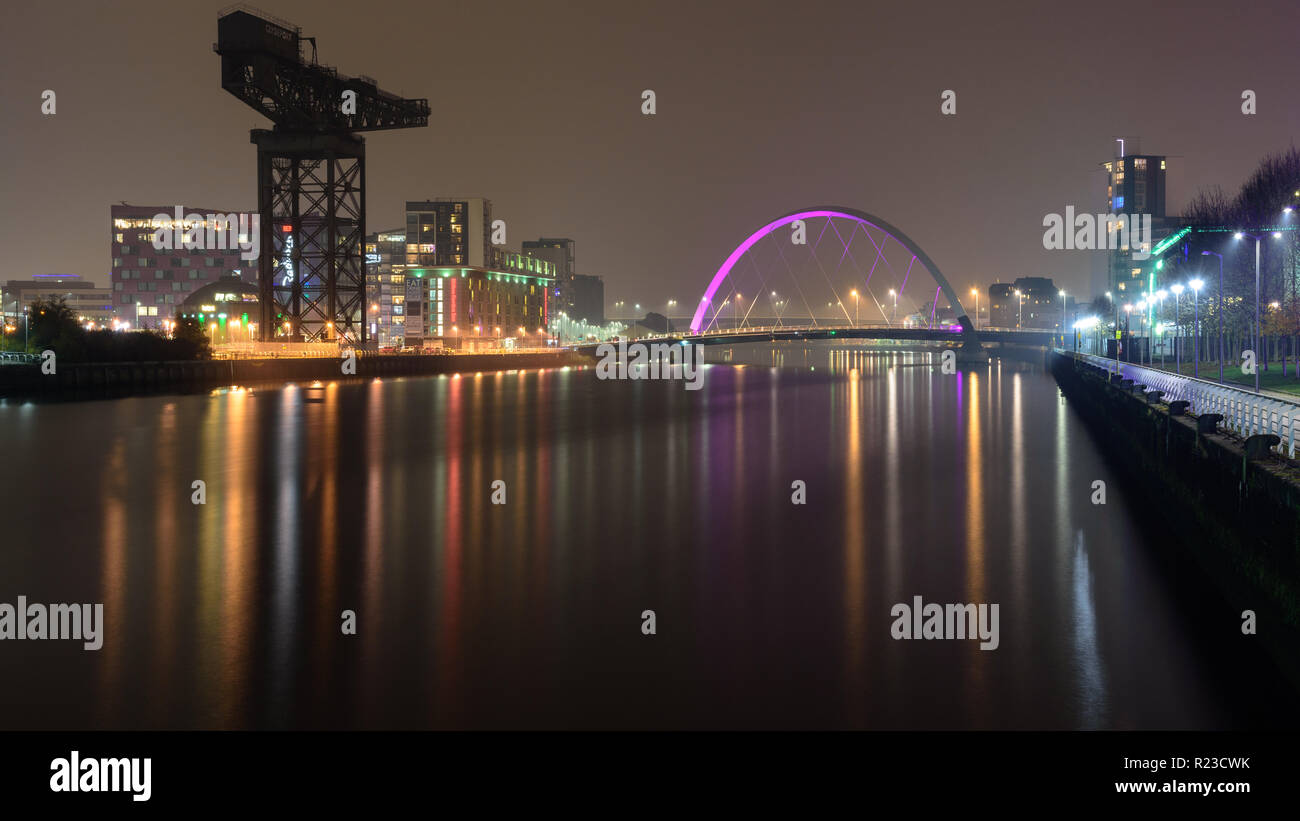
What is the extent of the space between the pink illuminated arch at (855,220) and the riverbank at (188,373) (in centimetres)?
3455

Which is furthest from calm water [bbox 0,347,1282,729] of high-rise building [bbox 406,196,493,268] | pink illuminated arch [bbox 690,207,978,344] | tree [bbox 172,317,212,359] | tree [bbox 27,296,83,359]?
high-rise building [bbox 406,196,493,268]

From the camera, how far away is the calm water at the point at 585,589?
30.3 ft

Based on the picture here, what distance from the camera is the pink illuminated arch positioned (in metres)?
101

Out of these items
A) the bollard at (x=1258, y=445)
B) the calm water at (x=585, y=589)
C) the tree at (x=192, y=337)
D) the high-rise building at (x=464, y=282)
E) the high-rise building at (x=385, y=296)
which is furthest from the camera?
the high-rise building at (x=385, y=296)

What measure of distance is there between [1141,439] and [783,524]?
1161cm

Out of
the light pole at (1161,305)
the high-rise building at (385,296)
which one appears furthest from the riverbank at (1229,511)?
the high-rise building at (385,296)

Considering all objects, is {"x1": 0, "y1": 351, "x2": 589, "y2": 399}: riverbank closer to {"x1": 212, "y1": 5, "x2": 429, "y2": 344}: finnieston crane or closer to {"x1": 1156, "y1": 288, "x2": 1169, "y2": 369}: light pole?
{"x1": 212, "y1": 5, "x2": 429, "y2": 344}: finnieston crane

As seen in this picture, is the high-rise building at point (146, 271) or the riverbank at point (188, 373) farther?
the high-rise building at point (146, 271)

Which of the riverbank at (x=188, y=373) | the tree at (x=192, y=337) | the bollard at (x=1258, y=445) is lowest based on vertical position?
the bollard at (x=1258, y=445)

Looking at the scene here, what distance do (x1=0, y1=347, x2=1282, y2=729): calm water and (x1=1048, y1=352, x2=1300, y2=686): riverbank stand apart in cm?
64

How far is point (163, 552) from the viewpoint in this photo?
1554cm

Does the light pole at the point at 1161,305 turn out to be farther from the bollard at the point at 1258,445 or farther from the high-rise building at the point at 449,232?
the high-rise building at the point at 449,232

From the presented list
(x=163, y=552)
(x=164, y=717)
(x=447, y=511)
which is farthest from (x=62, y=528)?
(x=164, y=717)
